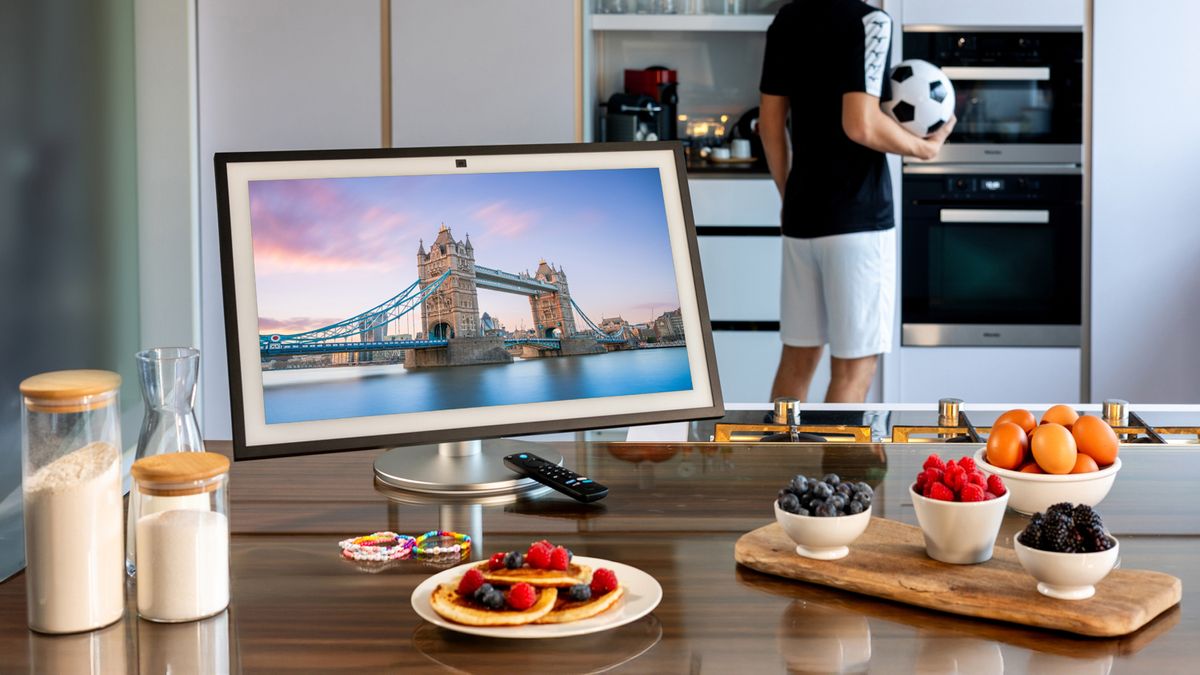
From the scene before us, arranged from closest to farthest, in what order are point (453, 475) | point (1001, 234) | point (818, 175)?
1. point (453, 475)
2. point (818, 175)
3. point (1001, 234)

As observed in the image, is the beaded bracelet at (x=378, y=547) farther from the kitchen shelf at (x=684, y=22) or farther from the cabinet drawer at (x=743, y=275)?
the kitchen shelf at (x=684, y=22)

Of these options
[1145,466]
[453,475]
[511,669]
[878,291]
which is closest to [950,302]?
[878,291]

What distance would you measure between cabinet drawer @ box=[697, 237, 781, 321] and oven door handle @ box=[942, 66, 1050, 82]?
2.53 feet

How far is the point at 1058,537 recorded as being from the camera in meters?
1.12

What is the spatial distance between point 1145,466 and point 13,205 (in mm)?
2648

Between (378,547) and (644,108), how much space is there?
324 cm

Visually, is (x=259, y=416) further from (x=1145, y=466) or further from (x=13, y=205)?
(x=13, y=205)

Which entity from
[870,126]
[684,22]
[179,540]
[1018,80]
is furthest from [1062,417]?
[684,22]

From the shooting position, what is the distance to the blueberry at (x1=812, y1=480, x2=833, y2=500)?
4.07 ft

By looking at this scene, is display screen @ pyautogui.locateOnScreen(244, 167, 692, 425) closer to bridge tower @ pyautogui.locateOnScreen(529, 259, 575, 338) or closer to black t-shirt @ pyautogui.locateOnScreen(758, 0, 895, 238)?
bridge tower @ pyautogui.locateOnScreen(529, 259, 575, 338)

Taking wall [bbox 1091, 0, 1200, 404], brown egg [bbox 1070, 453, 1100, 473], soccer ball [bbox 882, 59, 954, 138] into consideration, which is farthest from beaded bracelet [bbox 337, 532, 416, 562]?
wall [bbox 1091, 0, 1200, 404]

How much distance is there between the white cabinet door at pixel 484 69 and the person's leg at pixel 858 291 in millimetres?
983

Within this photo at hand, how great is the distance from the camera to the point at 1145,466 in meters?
1.66

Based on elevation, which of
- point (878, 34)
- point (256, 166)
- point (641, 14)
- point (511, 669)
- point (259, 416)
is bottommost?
point (511, 669)
